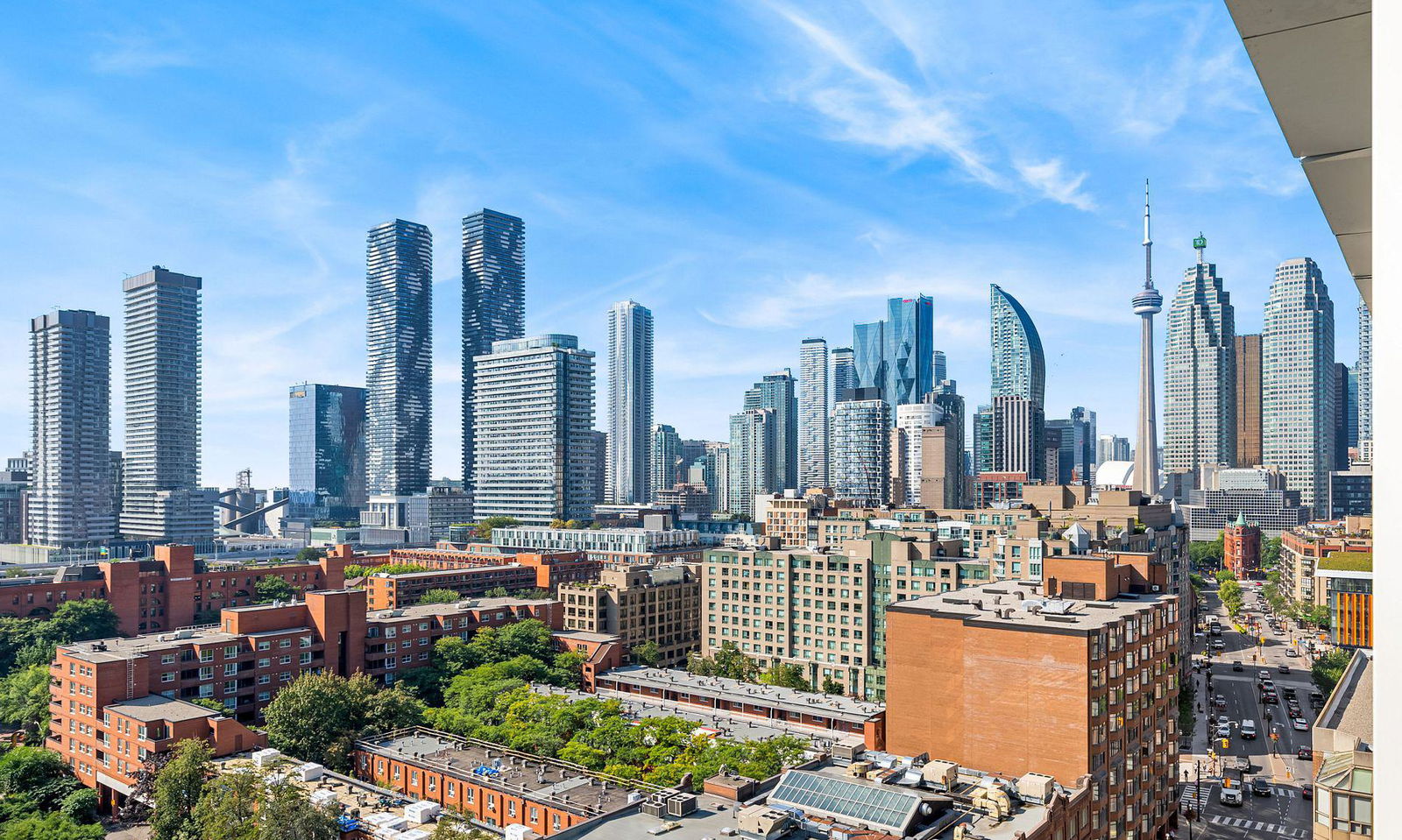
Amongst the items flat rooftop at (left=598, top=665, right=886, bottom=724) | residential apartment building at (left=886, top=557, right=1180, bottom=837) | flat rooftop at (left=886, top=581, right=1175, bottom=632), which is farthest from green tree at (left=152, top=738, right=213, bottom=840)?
flat rooftop at (left=886, top=581, right=1175, bottom=632)

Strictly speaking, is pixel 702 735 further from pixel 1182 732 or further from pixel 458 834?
pixel 1182 732

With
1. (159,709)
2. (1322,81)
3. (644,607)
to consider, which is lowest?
(644,607)

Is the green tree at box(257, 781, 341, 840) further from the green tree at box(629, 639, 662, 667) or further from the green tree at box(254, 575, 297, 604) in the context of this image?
the green tree at box(254, 575, 297, 604)

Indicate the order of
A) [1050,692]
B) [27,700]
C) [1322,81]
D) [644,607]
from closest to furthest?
[1322,81] → [1050,692] → [27,700] → [644,607]

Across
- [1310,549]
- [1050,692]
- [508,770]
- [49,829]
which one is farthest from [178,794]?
[1310,549]

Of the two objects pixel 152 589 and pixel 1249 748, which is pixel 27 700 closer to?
pixel 152 589

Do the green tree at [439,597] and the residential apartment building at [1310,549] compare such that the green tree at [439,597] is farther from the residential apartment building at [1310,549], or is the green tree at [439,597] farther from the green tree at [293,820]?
the residential apartment building at [1310,549]
